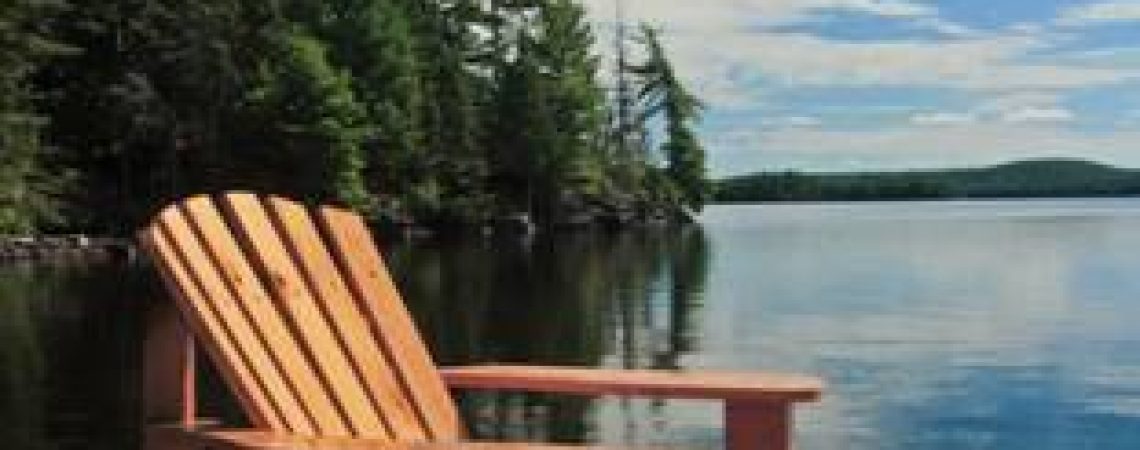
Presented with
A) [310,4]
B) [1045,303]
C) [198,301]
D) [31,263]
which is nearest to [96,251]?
[31,263]

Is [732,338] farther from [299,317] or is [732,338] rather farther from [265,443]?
[265,443]

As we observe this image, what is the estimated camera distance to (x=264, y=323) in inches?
202

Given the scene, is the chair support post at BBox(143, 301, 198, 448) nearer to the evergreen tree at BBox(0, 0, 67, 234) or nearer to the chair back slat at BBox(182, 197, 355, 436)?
the chair back slat at BBox(182, 197, 355, 436)

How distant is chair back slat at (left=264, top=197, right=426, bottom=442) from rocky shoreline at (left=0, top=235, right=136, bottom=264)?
150 ft

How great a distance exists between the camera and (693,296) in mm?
40250

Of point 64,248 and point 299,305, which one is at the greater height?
point 299,305

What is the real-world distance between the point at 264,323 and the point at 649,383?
1.10 meters

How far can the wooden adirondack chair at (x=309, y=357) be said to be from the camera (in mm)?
4855

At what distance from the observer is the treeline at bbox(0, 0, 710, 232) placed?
57.8m

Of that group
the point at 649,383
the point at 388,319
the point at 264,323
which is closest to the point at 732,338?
the point at 388,319

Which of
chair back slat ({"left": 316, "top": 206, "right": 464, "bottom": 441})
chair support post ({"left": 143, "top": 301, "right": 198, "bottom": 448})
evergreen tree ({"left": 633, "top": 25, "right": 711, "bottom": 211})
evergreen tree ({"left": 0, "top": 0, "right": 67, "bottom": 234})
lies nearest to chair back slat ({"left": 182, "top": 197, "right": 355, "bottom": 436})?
chair support post ({"left": 143, "top": 301, "right": 198, "bottom": 448})

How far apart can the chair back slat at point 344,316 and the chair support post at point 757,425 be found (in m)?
0.90

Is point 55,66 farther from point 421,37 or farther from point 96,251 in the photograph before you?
point 421,37

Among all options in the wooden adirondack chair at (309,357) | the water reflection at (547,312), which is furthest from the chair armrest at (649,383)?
the water reflection at (547,312)
